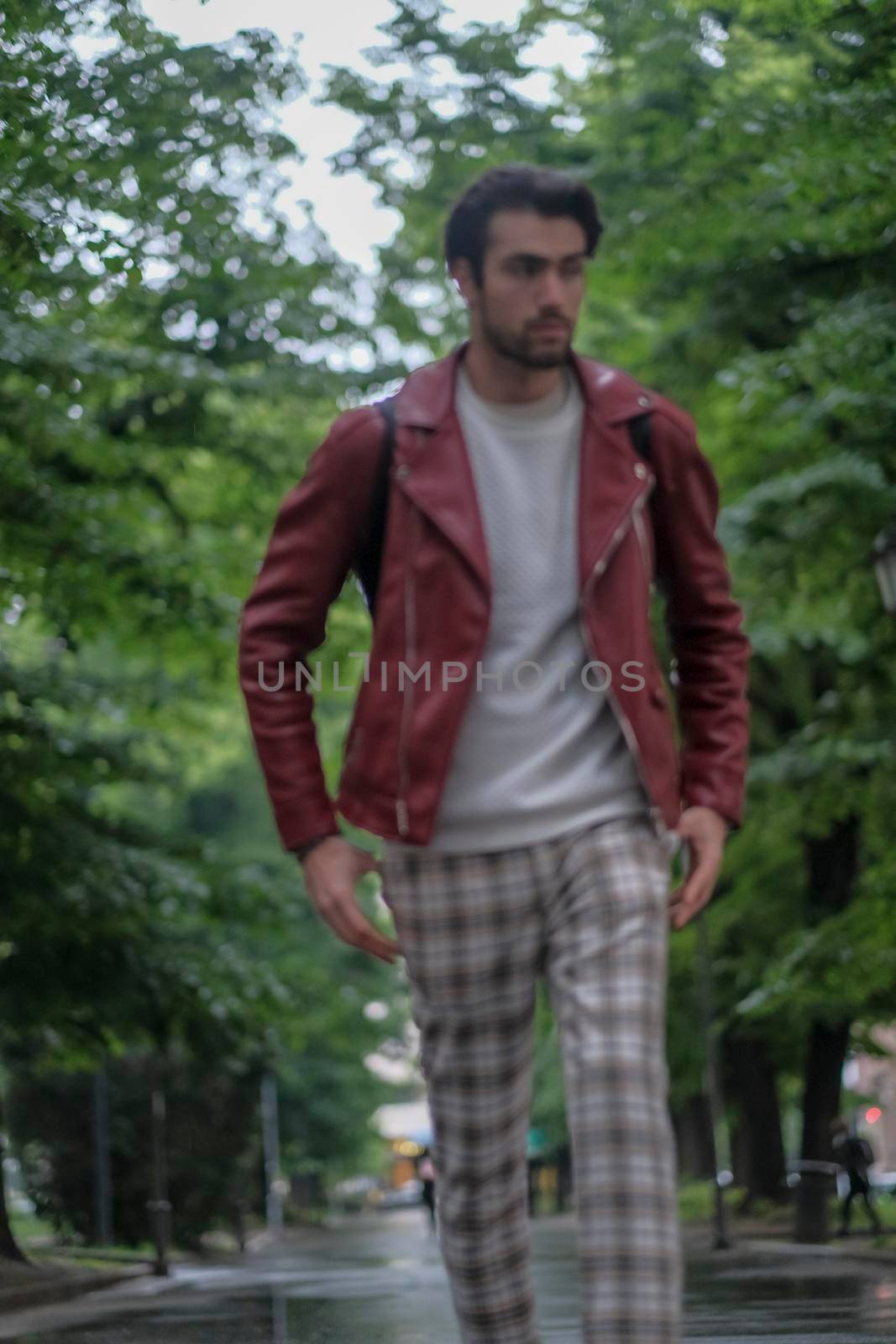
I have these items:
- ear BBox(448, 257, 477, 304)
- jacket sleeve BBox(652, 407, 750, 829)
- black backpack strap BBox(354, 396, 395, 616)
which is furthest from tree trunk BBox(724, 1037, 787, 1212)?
ear BBox(448, 257, 477, 304)

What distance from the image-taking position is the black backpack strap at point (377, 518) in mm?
3771

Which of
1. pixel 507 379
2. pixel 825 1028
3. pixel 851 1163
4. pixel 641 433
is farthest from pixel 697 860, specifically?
pixel 851 1163

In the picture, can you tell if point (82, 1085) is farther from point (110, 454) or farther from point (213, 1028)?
point (110, 454)

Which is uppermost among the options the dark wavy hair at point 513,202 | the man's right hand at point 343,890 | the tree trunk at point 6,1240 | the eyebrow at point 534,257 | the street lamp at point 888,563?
the street lamp at point 888,563

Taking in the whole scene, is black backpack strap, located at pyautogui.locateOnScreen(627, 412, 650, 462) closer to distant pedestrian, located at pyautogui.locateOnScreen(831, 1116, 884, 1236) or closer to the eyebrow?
the eyebrow

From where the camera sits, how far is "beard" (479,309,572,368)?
3.66m

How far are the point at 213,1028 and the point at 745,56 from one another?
986 cm

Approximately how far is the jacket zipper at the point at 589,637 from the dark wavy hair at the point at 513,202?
45 centimetres

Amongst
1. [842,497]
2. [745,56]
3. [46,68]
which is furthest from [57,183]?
[842,497]

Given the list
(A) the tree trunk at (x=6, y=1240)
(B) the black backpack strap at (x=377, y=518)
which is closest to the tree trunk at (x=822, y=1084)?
(A) the tree trunk at (x=6, y=1240)

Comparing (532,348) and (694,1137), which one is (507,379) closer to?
(532,348)

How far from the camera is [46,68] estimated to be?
29.8 ft

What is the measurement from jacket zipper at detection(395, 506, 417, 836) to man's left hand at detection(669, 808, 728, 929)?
0.43 metres

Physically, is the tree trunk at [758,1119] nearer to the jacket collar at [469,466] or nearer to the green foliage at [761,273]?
the green foliage at [761,273]
